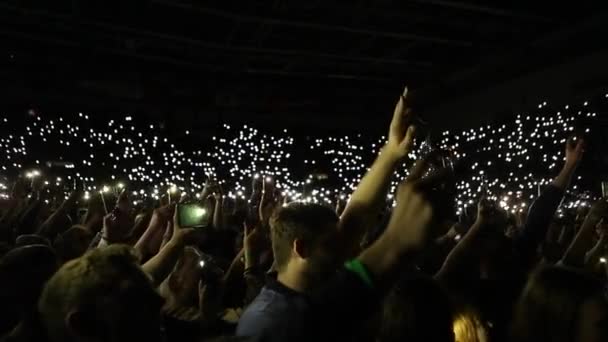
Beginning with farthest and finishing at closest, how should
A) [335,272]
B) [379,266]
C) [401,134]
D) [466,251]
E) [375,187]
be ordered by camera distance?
Answer: [466,251] < [401,134] < [375,187] < [335,272] < [379,266]

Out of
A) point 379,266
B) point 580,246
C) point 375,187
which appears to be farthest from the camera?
point 580,246

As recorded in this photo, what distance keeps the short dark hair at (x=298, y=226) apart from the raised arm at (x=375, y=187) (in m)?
0.12

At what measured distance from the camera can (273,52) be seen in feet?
38.4

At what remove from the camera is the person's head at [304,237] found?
2.12 m

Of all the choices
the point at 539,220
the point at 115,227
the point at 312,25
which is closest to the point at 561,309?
the point at 539,220

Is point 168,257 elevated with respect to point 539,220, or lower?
lower

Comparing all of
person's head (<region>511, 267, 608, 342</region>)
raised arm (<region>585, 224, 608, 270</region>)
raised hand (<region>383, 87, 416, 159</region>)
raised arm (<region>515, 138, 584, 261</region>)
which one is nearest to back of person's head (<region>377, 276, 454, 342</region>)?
person's head (<region>511, 267, 608, 342</region>)

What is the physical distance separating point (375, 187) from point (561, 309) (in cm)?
74

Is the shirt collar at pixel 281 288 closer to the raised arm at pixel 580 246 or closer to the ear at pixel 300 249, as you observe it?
the ear at pixel 300 249

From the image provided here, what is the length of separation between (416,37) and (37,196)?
663cm

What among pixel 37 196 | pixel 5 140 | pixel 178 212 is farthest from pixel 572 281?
pixel 5 140

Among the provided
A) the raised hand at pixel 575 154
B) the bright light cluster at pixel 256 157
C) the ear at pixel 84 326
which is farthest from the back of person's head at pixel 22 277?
the bright light cluster at pixel 256 157

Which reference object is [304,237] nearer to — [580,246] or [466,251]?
[466,251]

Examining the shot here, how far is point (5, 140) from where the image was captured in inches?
479
